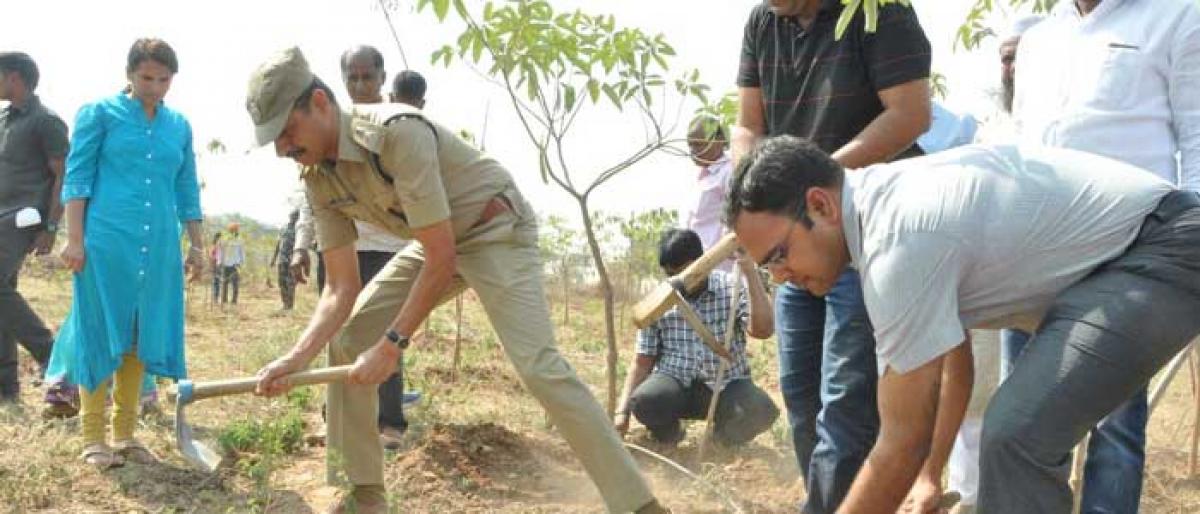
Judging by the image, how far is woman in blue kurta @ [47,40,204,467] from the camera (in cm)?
428

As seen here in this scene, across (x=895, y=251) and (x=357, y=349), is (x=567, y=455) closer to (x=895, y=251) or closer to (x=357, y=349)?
(x=357, y=349)

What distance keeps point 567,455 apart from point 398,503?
962 mm

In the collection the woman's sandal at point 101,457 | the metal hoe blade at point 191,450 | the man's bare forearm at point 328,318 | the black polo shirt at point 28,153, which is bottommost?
the woman's sandal at point 101,457

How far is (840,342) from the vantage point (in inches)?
113

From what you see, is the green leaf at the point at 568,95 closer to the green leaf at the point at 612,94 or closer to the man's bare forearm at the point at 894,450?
the green leaf at the point at 612,94

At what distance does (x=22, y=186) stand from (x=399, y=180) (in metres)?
3.06

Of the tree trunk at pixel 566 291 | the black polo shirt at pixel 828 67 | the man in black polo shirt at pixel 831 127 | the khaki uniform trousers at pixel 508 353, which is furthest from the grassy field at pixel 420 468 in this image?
the tree trunk at pixel 566 291

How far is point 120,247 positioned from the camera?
14.2 feet

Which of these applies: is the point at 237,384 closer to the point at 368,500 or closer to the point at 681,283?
the point at 368,500

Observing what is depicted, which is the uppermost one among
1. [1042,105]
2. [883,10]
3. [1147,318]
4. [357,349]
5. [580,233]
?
[883,10]

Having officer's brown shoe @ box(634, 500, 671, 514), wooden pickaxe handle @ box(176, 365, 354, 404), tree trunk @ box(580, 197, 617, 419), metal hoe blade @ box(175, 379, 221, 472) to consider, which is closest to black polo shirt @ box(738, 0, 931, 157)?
tree trunk @ box(580, 197, 617, 419)

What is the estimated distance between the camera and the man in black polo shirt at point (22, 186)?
5.32 m

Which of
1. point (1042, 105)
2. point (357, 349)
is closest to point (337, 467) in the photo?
point (357, 349)

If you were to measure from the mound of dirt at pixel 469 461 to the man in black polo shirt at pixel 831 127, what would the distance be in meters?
1.44
